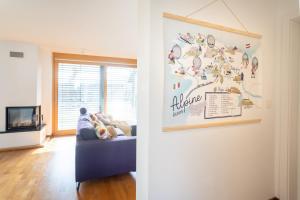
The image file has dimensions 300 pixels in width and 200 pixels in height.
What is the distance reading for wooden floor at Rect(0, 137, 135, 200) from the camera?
2260 mm

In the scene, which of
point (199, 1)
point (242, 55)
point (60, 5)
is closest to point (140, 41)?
point (199, 1)

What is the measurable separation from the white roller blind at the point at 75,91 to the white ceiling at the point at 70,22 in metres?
1.07

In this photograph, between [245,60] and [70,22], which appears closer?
[245,60]

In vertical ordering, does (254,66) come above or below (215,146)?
above

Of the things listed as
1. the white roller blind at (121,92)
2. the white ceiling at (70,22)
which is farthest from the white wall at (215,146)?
the white roller blind at (121,92)

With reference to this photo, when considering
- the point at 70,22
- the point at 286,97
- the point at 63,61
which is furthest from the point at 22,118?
the point at 286,97

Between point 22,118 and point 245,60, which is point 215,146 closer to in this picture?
point 245,60

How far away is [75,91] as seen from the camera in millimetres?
5398

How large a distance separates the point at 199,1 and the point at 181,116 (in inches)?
40.5

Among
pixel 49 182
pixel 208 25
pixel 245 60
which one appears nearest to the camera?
pixel 208 25

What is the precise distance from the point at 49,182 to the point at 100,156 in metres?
0.87

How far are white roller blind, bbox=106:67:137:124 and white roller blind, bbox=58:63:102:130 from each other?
37 centimetres

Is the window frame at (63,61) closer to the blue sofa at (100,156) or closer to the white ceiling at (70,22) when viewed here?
the white ceiling at (70,22)

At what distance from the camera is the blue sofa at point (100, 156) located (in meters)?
2.39
